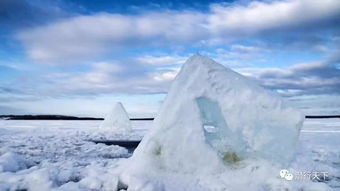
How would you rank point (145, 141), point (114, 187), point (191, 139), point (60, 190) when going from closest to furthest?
1. point (60, 190)
2. point (114, 187)
3. point (191, 139)
4. point (145, 141)

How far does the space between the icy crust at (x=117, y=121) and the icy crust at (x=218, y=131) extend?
15.9 m

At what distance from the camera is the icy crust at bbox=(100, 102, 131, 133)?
2286 centimetres

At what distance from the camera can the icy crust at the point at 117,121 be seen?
75.0 ft

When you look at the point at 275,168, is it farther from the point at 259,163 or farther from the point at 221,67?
the point at 221,67

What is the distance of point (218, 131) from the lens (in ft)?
23.3

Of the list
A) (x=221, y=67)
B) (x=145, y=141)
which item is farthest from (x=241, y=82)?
(x=145, y=141)

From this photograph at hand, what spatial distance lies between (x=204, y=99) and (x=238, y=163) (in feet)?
4.60

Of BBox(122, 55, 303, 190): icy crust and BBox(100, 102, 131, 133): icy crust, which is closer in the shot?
BBox(122, 55, 303, 190): icy crust

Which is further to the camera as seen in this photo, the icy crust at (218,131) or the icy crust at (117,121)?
the icy crust at (117,121)

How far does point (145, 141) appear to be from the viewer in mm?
6953

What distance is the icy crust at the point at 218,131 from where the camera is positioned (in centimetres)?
653

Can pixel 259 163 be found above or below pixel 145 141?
below

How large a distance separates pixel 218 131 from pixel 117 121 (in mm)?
16596

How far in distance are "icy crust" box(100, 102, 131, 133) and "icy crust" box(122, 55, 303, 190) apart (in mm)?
15900
